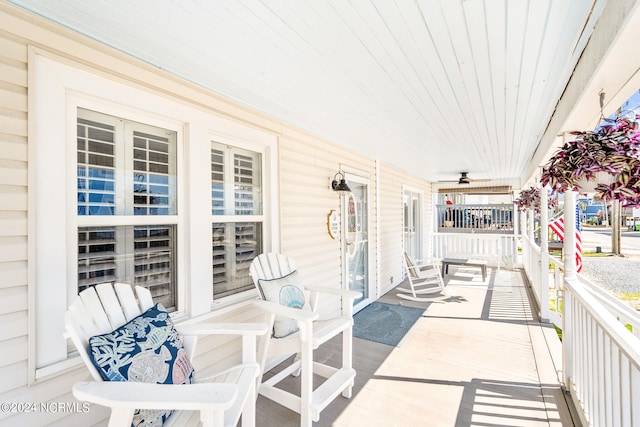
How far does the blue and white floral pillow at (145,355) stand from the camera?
1299 millimetres

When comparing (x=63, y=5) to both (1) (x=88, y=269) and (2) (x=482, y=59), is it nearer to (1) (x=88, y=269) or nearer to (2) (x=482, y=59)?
(1) (x=88, y=269)

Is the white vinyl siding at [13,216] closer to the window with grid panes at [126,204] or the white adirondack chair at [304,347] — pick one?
the window with grid panes at [126,204]

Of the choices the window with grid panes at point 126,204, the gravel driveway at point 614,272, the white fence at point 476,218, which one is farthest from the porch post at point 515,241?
the window with grid panes at point 126,204

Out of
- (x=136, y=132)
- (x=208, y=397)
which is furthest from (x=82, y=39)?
(x=208, y=397)

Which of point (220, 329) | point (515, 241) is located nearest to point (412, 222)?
point (515, 241)

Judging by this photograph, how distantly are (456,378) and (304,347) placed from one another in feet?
5.13

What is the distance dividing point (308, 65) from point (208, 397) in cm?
179

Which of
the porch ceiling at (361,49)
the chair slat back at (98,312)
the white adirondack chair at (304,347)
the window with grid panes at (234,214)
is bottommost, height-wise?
the white adirondack chair at (304,347)

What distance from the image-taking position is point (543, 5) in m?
1.34

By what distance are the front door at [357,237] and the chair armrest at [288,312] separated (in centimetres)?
210

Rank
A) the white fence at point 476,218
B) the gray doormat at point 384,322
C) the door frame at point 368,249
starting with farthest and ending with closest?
the white fence at point 476,218
the door frame at point 368,249
the gray doormat at point 384,322

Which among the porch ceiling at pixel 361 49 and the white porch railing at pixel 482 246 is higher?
the porch ceiling at pixel 361 49

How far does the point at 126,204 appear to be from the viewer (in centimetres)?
188

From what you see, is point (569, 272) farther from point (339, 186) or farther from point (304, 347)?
point (339, 186)
